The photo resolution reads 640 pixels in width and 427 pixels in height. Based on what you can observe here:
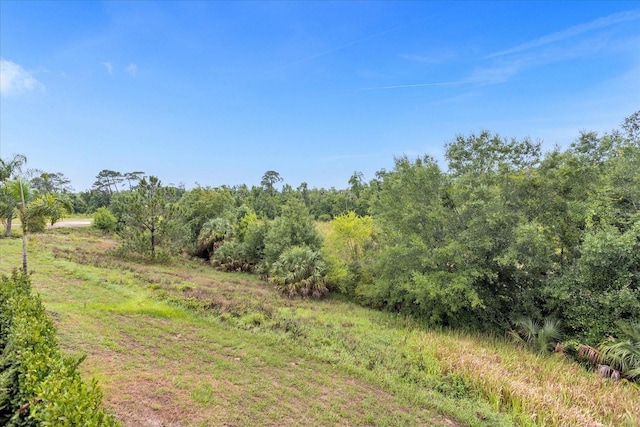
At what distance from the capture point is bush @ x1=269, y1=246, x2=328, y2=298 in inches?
516

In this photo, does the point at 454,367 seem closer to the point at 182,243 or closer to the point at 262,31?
the point at 262,31

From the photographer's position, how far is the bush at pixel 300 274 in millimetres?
13117

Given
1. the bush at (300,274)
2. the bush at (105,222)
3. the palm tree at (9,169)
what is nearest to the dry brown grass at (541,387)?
the bush at (300,274)

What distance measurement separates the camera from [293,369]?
6.05 metres

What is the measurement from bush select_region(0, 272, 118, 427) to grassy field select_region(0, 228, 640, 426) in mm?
1249

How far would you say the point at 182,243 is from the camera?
60.0 feet

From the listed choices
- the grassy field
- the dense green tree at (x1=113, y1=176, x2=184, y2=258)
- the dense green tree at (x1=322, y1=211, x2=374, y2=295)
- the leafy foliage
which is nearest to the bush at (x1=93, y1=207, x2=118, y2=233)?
the dense green tree at (x1=113, y1=176, x2=184, y2=258)

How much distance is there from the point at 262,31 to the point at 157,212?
37.6 feet

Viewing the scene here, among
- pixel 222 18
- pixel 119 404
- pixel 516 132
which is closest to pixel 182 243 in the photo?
pixel 222 18

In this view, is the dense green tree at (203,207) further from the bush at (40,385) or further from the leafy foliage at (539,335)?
the leafy foliage at (539,335)

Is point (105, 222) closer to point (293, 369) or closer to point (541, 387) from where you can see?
point (293, 369)

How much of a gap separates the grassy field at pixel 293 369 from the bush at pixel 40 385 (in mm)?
1249

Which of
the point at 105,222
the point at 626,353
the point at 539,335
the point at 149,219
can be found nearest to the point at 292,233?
the point at 149,219

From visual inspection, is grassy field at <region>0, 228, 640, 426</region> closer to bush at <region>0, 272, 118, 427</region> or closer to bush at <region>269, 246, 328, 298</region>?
bush at <region>0, 272, 118, 427</region>
